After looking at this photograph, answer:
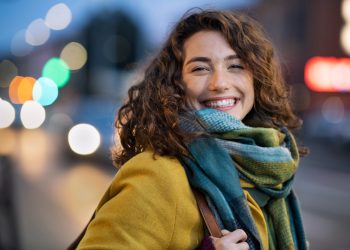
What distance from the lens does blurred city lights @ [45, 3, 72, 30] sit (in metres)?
34.6

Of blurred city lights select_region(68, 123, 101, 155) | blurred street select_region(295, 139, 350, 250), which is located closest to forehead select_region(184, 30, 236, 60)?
blurred street select_region(295, 139, 350, 250)

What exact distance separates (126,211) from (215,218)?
0.30 m

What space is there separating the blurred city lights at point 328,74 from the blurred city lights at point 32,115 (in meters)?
15.5

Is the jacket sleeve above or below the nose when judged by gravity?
below

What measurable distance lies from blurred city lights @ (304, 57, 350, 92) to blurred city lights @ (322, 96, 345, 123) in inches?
30.9

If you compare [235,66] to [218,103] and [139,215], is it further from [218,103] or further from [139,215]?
[139,215]

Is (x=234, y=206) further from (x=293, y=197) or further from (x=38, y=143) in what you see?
(x=38, y=143)

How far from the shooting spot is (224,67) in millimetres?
2170

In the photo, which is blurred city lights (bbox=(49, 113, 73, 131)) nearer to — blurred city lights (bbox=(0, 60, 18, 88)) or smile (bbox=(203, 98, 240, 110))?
smile (bbox=(203, 98, 240, 110))

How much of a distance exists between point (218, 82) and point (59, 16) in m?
35.4

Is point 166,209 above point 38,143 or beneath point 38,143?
above

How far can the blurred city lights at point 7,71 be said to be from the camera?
9514 centimetres

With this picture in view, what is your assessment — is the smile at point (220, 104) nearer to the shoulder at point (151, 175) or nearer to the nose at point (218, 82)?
the nose at point (218, 82)

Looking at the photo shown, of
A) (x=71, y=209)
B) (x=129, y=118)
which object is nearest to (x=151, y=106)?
(x=129, y=118)
